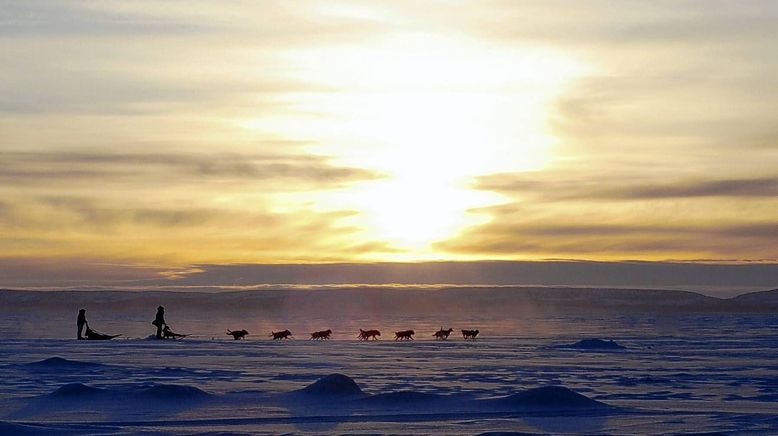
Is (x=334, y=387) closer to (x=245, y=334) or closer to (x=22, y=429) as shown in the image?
(x=22, y=429)

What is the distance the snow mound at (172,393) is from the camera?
18.9 m

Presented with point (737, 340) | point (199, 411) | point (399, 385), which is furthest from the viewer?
point (737, 340)

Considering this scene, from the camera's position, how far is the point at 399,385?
70.8 ft

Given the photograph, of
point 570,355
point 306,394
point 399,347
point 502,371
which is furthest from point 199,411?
point 399,347

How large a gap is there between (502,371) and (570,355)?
22.5 ft

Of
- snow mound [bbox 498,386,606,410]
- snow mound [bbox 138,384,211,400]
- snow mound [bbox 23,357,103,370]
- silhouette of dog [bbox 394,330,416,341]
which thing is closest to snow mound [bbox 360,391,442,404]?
snow mound [bbox 498,386,606,410]

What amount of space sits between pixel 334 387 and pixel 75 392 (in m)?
4.68

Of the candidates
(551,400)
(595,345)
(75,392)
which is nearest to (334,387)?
(551,400)

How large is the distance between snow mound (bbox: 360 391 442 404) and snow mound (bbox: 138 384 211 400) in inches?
119

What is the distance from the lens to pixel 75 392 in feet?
62.6

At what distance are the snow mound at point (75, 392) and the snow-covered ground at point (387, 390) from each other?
0.04 meters

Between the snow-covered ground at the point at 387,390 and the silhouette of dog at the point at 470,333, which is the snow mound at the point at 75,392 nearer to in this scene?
the snow-covered ground at the point at 387,390

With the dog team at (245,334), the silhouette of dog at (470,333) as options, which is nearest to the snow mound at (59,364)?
the dog team at (245,334)

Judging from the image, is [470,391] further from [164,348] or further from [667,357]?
[164,348]
